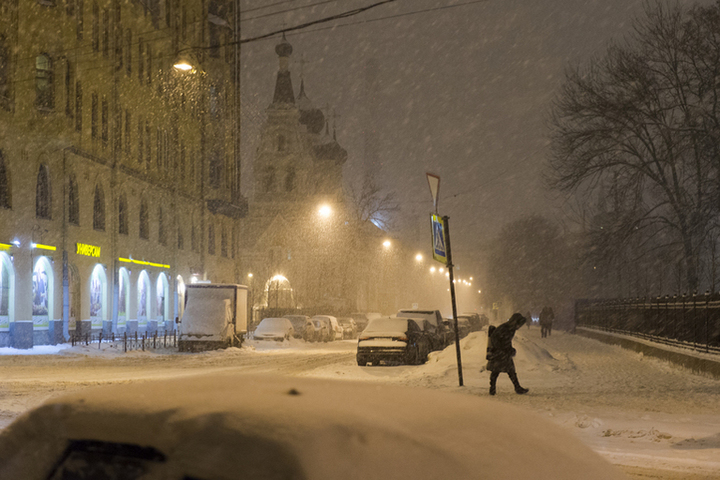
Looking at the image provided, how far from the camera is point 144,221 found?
44469 millimetres

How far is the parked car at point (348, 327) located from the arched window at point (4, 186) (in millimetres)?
25333

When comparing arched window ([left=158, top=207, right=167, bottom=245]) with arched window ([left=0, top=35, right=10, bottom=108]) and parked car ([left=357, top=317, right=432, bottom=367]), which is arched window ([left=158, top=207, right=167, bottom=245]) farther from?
parked car ([left=357, top=317, right=432, bottom=367])

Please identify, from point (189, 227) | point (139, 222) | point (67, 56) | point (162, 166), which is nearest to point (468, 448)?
point (67, 56)

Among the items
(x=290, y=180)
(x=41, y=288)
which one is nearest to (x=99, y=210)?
(x=41, y=288)

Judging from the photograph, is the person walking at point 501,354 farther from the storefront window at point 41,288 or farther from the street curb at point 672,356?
the storefront window at point 41,288

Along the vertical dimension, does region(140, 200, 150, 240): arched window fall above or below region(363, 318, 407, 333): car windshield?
above

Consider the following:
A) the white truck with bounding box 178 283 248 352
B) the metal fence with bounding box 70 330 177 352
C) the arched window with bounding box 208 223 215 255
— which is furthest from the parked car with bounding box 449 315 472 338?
the arched window with bounding box 208 223 215 255

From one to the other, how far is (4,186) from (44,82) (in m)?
5.27

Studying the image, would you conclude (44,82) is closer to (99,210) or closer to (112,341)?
(99,210)

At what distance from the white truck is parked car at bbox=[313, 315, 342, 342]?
43.4 feet

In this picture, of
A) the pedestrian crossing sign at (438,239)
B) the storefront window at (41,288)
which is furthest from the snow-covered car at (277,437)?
the storefront window at (41,288)

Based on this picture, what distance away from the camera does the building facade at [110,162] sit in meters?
31.6

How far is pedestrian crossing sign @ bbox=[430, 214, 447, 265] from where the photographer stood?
15.4 m

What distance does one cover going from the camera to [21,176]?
104 ft
